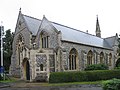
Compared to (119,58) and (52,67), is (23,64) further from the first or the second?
(119,58)

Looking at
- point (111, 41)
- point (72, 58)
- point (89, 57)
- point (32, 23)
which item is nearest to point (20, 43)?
point (32, 23)

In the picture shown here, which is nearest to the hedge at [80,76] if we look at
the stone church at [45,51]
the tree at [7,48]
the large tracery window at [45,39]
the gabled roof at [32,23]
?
the stone church at [45,51]

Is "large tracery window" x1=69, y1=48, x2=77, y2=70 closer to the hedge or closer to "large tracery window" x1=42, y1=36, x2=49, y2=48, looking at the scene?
"large tracery window" x1=42, y1=36, x2=49, y2=48

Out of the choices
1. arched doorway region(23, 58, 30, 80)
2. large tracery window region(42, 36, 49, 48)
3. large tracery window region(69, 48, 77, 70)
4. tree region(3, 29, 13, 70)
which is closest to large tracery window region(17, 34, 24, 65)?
arched doorway region(23, 58, 30, 80)

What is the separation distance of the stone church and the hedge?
3354 millimetres

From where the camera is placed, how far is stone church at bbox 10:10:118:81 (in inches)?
1242

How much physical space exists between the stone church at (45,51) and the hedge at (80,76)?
3354mm

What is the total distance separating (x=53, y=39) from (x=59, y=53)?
2420 millimetres

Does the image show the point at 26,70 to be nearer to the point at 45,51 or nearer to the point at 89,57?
the point at 45,51

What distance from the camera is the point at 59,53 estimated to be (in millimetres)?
31953

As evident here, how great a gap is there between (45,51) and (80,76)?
20.9 ft

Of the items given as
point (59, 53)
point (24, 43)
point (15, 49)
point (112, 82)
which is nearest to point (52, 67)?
point (59, 53)

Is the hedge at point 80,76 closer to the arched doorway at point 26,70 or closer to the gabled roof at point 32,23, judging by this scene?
the arched doorway at point 26,70

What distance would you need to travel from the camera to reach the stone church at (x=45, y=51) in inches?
1242
